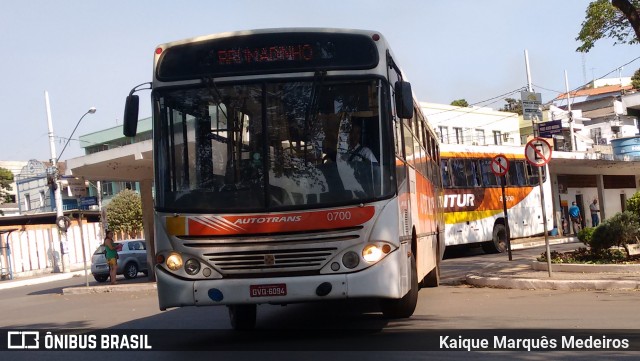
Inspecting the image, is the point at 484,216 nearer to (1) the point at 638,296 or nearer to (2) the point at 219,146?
(1) the point at 638,296

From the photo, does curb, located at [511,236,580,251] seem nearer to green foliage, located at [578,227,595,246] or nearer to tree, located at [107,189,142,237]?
green foliage, located at [578,227,595,246]

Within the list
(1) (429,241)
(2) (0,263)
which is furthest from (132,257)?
(1) (429,241)

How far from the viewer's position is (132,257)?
29.4 m

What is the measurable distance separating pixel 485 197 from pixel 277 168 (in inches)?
722

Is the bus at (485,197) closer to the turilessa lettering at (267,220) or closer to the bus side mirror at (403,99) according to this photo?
the bus side mirror at (403,99)

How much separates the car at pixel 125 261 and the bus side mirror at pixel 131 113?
845 inches

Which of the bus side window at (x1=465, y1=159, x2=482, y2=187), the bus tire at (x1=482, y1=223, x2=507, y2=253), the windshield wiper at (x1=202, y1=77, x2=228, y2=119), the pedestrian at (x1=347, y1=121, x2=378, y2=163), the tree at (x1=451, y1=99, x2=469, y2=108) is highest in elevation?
the tree at (x1=451, y1=99, x2=469, y2=108)

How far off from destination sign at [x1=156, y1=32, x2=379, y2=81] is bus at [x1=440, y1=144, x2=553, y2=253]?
14.8m

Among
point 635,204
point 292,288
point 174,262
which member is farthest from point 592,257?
point 174,262

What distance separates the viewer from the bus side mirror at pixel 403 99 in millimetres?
8180

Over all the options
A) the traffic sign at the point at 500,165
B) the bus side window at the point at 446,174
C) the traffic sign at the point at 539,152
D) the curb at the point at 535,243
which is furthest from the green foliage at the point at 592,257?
the curb at the point at 535,243

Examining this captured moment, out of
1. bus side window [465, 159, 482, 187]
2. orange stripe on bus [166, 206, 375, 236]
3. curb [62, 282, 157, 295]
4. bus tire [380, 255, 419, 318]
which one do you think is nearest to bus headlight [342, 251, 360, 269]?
orange stripe on bus [166, 206, 375, 236]

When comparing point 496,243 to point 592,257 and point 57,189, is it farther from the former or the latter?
point 57,189

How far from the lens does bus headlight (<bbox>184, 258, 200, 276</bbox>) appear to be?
7738 millimetres
